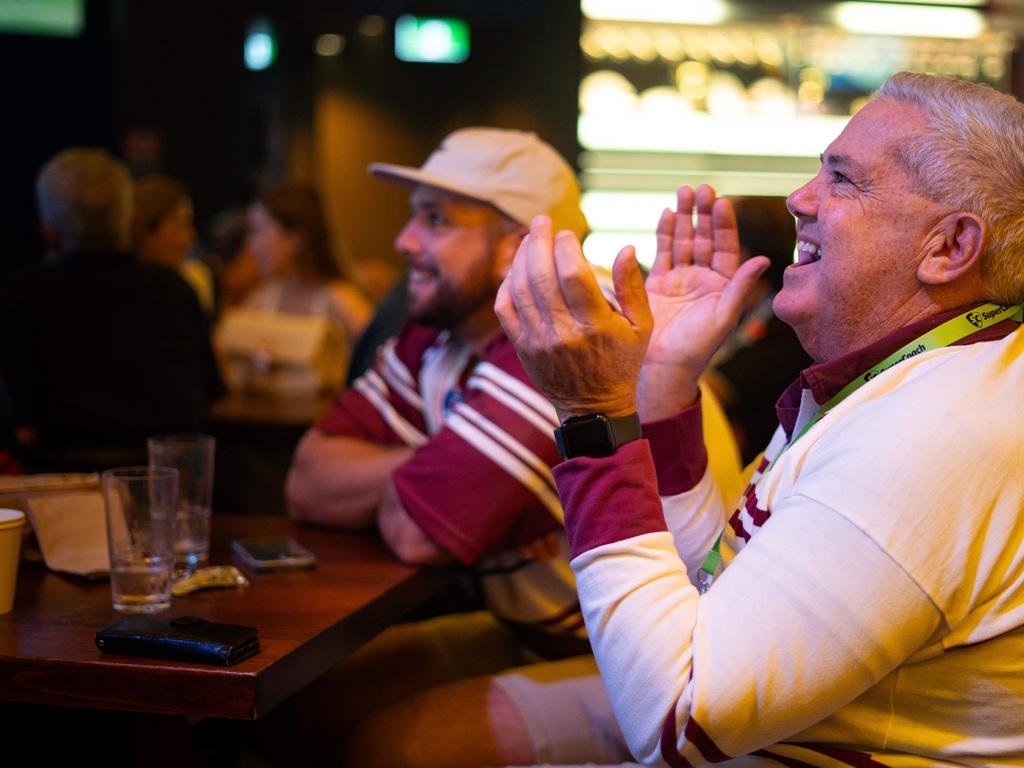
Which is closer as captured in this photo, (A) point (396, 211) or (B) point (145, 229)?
(B) point (145, 229)

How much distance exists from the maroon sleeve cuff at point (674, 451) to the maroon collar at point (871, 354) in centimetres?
24

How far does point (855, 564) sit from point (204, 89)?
272 inches

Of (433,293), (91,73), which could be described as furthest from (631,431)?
(91,73)

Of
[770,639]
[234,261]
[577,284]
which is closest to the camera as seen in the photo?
[770,639]

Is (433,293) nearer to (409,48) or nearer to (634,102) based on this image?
(634,102)

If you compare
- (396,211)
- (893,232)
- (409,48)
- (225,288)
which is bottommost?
(225,288)

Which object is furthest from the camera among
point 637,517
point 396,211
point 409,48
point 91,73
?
point 91,73

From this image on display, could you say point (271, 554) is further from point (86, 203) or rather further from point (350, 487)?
point (86, 203)

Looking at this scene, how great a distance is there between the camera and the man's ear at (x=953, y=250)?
4.24 ft

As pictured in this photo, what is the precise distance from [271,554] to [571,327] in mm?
779

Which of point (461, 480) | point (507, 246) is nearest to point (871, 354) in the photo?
point (461, 480)

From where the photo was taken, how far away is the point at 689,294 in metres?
1.74

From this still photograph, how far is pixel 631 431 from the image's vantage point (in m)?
1.30

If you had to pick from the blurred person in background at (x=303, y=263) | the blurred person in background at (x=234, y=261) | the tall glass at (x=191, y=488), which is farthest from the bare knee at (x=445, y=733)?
the blurred person in background at (x=234, y=261)
